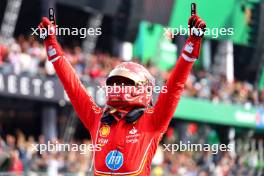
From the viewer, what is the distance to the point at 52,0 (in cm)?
1959

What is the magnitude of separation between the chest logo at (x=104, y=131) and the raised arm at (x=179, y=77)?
0.34 meters

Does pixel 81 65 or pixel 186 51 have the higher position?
pixel 186 51

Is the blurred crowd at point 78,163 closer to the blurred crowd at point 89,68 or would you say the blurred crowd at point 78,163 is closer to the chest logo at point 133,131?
the blurred crowd at point 89,68

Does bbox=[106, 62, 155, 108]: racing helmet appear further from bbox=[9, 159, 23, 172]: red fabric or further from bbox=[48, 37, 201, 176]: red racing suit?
bbox=[9, 159, 23, 172]: red fabric

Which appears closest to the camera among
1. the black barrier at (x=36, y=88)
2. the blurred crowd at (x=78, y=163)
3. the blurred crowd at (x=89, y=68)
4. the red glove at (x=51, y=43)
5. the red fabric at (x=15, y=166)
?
the red glove at (x=51, y=43)

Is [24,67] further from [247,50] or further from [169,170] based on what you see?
[247,50]

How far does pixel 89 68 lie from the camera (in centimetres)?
1720

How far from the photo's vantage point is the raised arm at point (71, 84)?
5.51m

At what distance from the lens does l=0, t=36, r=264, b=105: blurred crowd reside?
15.6 metres

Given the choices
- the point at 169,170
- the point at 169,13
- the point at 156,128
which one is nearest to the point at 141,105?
the point at 156,128

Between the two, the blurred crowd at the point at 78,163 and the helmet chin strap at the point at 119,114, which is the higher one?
the helmet chin strap at the point at 119,114

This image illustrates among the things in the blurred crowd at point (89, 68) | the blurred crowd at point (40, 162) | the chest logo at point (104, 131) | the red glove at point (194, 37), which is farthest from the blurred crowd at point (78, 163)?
the red glove at point (194, 37)

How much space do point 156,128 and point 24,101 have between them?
14.2 m

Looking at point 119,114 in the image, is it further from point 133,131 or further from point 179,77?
point 179,77
